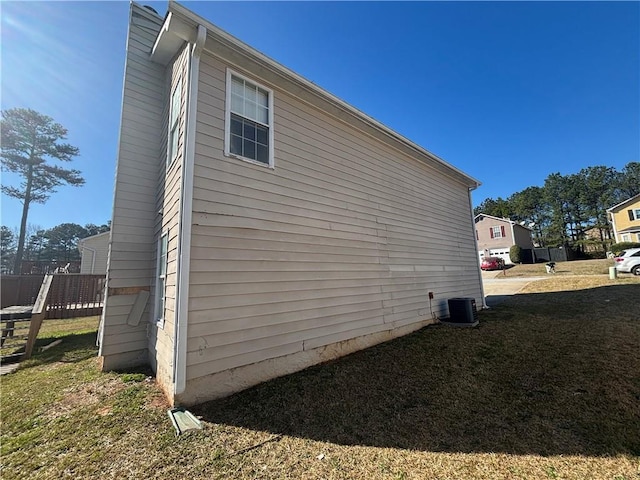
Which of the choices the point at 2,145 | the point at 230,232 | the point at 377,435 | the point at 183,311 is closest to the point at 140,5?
the point at 230,232

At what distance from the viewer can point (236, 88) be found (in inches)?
175

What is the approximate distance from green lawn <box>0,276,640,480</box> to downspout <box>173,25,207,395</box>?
0.60 m

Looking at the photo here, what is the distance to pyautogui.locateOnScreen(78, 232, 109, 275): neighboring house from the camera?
18.8m

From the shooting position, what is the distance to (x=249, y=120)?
14.8ft

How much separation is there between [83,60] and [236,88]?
5.28m

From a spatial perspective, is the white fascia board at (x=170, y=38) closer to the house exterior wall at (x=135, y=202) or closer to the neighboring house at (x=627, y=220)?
the house exterior wall at (x=135, y=202)

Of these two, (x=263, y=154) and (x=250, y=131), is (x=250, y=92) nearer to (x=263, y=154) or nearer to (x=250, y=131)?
(x=250, y=131)

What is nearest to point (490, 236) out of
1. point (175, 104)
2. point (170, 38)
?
point (175, 104)

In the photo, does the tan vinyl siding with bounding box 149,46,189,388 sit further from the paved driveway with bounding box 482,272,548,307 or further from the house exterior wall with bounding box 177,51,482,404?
the paved driveway with bounding box 482,272,548,307

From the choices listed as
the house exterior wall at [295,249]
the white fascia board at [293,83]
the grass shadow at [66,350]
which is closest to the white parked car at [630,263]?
the house exterior wall at [295,249]

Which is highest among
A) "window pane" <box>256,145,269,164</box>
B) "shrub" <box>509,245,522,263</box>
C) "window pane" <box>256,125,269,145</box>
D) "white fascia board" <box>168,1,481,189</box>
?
"white fascia board" <box>168,1,481,189</box>

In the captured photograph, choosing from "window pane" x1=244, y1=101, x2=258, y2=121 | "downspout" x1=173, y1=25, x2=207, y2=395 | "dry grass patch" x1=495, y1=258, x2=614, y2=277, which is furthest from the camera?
"dry grass patch" x1=495, y1=258, x2=614, y2=277

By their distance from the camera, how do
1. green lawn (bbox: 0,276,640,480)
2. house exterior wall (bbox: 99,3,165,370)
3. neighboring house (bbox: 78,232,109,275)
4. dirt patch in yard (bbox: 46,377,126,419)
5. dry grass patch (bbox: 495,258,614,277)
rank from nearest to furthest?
green lawn (bbox: 0,276,640,480), dirt patch in yard (bbox: 46,377,126,419), house exterior wall (bbox: 99,3,165,370), dry grass patch (bbox: 495,258,614,277), neighboring house (bbox: 78,232,109,275)

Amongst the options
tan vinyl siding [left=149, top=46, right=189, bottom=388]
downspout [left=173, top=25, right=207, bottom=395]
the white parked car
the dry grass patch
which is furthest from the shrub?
downspout [left=173, top=25, right=207, bottom=395]
